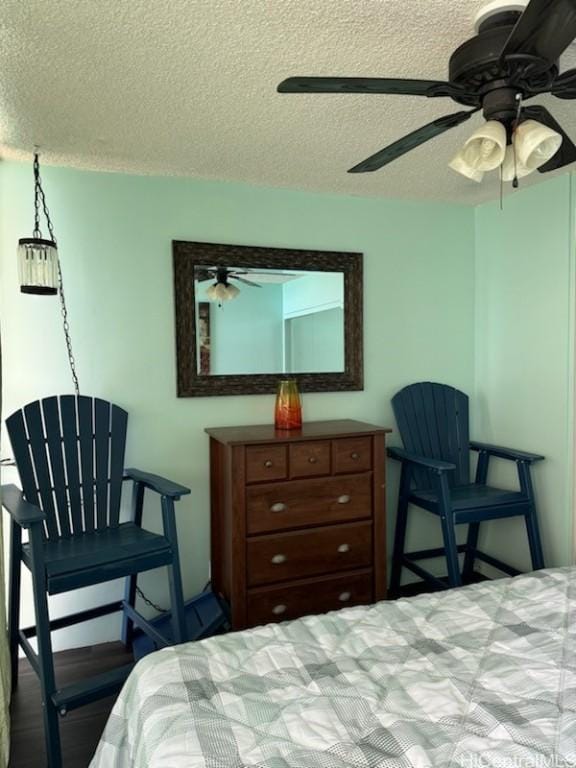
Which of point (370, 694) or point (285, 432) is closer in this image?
point (370, 694)

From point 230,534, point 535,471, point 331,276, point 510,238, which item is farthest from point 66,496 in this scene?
point 510,238

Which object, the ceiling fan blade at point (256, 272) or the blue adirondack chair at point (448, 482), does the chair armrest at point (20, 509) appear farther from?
the blue adirondack chair at point (448, 482)

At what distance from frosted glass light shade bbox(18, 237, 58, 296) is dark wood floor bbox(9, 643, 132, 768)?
1645mm

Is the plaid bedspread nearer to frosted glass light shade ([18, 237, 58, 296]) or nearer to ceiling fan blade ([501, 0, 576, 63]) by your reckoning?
ceiling fan blade ([501, 0, 576, 63])

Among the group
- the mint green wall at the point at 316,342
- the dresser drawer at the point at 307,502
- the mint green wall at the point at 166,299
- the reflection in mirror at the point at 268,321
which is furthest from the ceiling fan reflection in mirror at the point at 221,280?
the dresser drawer at the point at 307,502

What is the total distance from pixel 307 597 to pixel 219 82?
2.10m

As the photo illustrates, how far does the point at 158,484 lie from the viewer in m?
2.22

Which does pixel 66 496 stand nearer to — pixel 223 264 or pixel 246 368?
pixel 246 368

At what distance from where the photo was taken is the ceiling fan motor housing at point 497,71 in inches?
48.2

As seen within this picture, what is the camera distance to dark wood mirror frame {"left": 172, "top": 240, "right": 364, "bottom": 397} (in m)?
2.65

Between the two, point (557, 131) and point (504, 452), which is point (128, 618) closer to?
point (504, 452)

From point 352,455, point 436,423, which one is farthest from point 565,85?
point 436,423

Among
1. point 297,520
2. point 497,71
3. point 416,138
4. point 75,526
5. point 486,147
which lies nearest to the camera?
point 497,71

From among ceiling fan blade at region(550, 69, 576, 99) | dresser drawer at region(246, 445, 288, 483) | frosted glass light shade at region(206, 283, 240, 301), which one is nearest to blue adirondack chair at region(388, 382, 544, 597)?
dresser drawer at region(246, 445, 288, 483)
